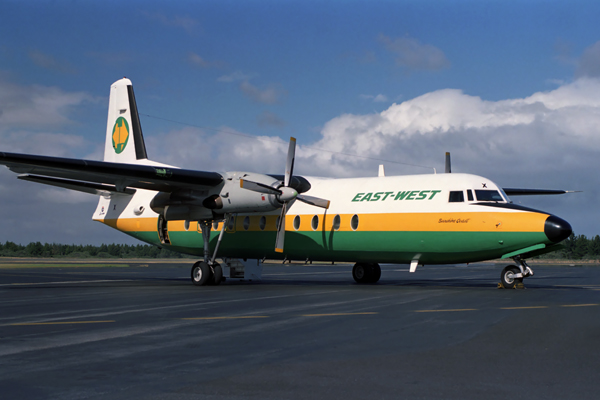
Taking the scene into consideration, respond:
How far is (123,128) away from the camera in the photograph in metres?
29.4

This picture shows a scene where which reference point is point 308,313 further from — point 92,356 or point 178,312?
point 92,356

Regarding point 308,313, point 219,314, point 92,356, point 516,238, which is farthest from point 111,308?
point 516,238

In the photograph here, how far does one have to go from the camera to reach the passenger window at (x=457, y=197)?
1903cm

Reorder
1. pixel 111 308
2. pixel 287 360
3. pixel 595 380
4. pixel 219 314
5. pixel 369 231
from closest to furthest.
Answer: pixel 595 380
pixel 287 360
pixel 219 314
pixel 111 308
pixel 369 231

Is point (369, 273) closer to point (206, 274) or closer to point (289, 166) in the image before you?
point (289, 166)

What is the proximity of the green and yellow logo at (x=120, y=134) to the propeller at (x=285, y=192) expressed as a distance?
11.1 meters

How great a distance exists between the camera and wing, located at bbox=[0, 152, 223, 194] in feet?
59.4

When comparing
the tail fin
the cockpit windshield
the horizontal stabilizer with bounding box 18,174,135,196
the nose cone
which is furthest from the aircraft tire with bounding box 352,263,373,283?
the tail fin

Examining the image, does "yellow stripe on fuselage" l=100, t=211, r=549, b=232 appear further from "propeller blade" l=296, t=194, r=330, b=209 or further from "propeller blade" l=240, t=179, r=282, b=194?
"propeller blade" l=240, t=179, r=282, b=194

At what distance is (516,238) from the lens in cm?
1772

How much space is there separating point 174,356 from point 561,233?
13.7 m

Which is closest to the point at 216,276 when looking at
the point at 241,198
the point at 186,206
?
the point at 186,206

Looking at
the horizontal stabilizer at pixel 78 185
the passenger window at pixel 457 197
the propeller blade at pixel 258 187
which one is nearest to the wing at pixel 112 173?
the horizontal stabilizer at pixel 78 185

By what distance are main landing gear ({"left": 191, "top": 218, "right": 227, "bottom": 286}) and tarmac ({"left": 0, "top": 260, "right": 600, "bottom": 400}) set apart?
816 cm
